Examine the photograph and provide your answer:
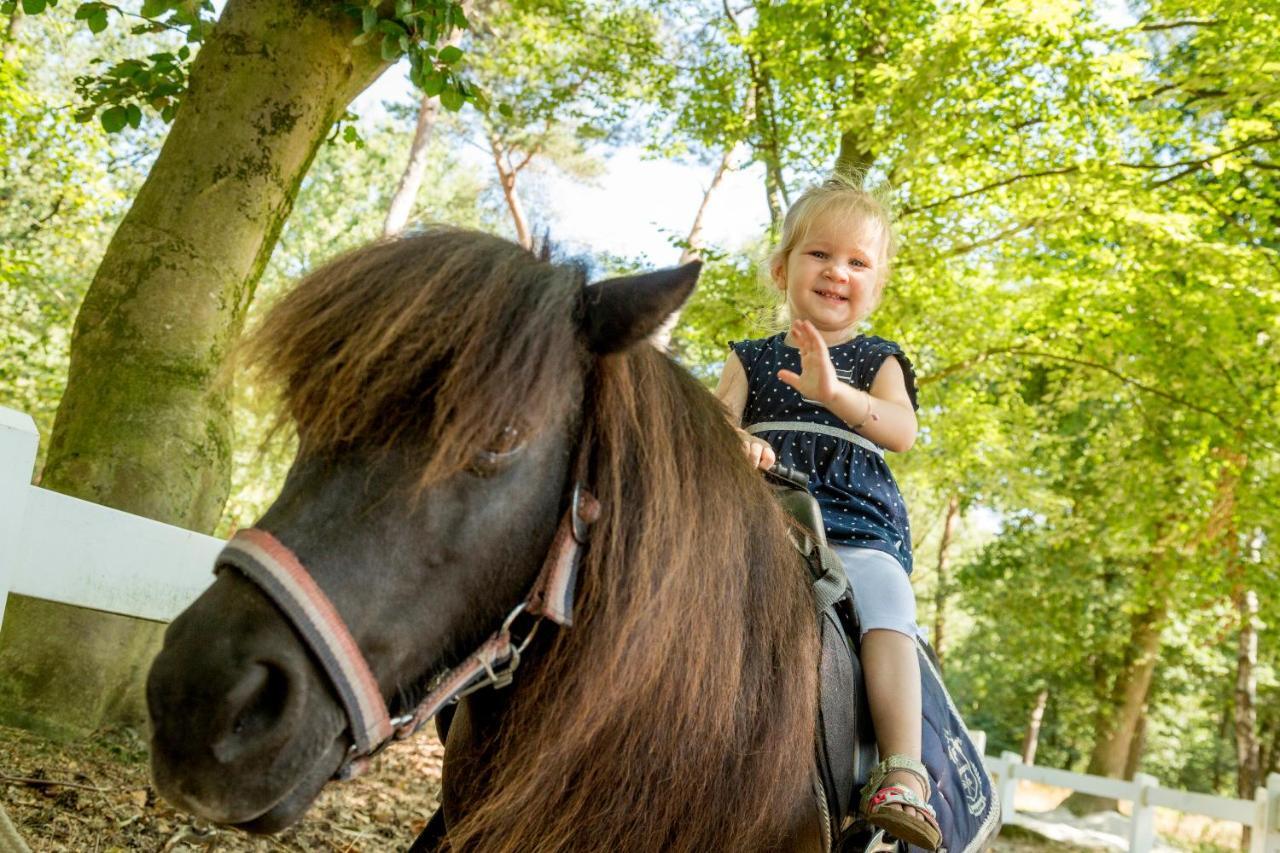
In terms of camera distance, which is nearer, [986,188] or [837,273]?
Answer: [837,273]

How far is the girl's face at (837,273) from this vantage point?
2.90 metres

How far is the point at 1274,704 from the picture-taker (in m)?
20.7

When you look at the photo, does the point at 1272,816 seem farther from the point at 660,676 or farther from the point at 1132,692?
the point at 660,676

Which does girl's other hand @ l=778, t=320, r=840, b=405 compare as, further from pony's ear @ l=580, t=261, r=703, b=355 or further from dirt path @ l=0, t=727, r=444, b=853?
dirt path @ l=0, t=727, r=444, b=853

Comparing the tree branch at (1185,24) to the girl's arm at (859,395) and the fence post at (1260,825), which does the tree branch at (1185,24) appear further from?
the girl's arm at (859,395)

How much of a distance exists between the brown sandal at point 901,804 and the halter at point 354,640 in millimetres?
867

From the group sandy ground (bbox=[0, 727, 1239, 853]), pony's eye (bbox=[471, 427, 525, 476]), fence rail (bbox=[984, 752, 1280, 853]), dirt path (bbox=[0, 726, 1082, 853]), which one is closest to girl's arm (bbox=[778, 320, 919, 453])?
pony's eye (bbox=[471, 427, 525, 476])

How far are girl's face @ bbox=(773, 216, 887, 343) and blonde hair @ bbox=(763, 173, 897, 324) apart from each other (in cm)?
3

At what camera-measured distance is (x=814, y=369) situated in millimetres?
2234

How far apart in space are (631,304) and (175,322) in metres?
3.07

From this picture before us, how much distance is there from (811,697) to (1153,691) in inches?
951

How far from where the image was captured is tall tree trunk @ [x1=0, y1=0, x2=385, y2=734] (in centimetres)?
361

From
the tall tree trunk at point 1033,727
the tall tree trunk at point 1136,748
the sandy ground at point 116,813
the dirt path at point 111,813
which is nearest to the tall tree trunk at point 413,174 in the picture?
the sandy ground at point 116,813

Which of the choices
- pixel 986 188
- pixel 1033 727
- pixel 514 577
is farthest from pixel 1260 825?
pixel 1033 727
